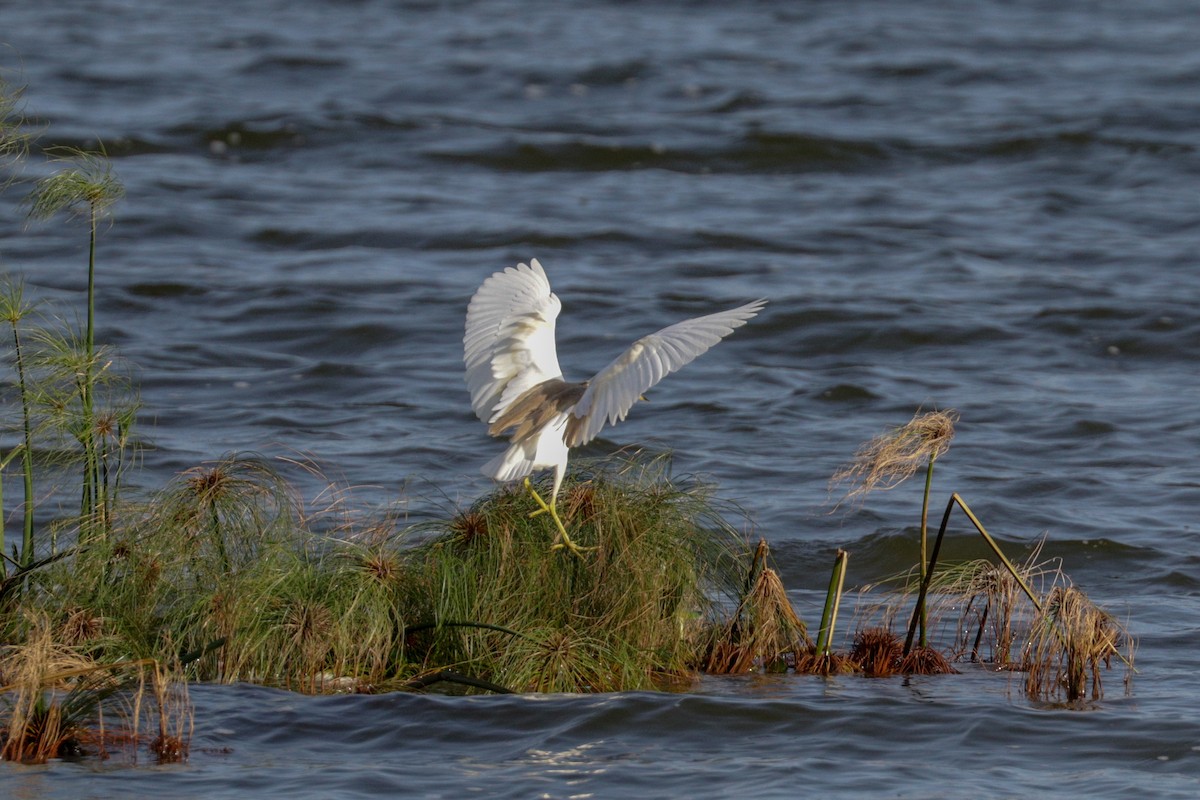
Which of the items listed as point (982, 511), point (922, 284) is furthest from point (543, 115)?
point (982, 511)

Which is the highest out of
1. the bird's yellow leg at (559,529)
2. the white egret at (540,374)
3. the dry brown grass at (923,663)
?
the white egret at (540,374)

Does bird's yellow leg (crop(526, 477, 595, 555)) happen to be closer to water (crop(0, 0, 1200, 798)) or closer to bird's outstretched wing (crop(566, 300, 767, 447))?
bird's outstretched wing (crop(566, 300, 767, 447))

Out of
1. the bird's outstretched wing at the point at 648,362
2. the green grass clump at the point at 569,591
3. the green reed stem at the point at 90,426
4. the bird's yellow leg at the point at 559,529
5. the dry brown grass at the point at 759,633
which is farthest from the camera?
the dry brown grass at the point at 759,633

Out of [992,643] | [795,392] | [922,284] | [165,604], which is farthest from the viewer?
[922,284]

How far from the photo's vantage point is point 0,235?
14.6m

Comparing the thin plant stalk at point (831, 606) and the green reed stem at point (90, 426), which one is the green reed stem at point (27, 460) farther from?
the thin plant stalk at point (831, 606)

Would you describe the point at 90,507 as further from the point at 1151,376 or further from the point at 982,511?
the point at 1151,376

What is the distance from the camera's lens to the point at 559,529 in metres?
5.70

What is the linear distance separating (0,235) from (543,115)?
7.05m

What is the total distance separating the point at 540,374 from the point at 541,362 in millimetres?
44

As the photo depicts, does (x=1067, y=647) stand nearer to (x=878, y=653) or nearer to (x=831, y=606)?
(x=878, y=653)

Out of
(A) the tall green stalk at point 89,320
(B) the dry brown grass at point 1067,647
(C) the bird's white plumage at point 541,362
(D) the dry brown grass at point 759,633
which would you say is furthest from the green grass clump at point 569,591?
(B) the dry brown grass at point 1067,647

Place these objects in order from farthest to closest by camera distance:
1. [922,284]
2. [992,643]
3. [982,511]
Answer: [922,284] → [982,511] → [992,643]

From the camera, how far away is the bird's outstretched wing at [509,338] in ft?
19.8
